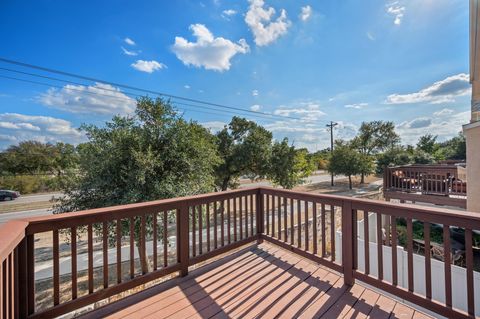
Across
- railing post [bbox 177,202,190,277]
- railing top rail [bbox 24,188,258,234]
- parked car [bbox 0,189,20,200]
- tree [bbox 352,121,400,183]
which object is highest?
tree [bbox 352,121,400,183]

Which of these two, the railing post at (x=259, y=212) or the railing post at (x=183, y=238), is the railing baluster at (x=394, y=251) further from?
the railing post at (x=183, y=238)

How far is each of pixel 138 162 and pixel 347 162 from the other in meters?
19.4

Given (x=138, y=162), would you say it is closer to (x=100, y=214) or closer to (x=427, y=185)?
(x=100, y=214)

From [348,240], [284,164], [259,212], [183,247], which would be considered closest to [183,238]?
[183,247]

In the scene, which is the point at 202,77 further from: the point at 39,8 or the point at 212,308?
the point at 212,308

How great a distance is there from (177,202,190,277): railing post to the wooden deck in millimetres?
141

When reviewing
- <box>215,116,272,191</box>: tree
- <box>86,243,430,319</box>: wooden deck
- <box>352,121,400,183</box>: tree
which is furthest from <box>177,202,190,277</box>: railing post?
<box>352,121,400,183</box>: tree

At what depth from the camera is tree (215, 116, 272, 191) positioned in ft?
35.4

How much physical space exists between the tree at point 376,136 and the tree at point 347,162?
807 cm

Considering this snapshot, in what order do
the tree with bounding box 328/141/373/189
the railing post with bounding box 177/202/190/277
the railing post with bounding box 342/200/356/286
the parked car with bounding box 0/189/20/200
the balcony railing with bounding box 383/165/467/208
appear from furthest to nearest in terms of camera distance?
the tree with bounding box 328/141/373/189
the parked car with bounding box 0/189/20/200
the balcony railing with bounding box 383/165/467/208
the railing post with bounding box 177/202/190/277
the railing post with bounding box 342/200/356/286

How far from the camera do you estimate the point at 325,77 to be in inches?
429

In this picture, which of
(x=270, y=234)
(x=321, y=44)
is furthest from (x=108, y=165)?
A: (x=321, y=44)

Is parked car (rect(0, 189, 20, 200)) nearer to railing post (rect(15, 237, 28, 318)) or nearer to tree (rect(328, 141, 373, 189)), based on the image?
railing post (rect(15, 237, 28, 318))

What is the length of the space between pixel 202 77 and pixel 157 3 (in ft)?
21.6
